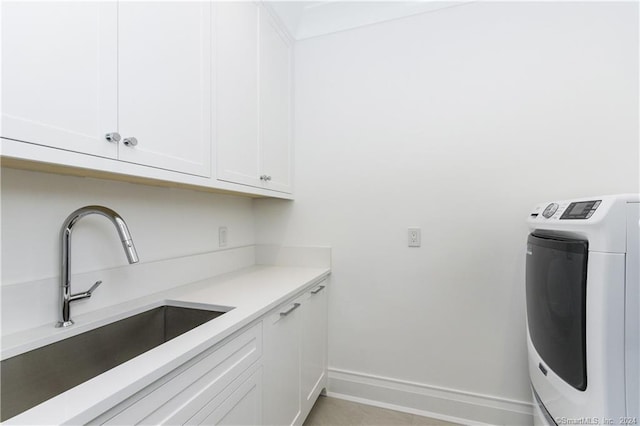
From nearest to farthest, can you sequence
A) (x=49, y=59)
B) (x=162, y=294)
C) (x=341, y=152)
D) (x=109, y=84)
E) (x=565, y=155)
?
(x=49, y=59), (x=109, y=84), (x=162, y=294), (x=565, y=155), (x=341, y=152)

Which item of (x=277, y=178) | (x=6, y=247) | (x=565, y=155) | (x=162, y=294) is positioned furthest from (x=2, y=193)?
(x=565, y=155)

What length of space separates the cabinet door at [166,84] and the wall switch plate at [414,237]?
4.01 ft

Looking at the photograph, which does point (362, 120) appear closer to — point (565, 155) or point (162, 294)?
point (565, 155)

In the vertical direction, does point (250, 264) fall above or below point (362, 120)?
below

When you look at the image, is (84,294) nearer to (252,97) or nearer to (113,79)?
(113,79)

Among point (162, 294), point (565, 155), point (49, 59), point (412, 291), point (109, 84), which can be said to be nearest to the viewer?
point (49, 59)

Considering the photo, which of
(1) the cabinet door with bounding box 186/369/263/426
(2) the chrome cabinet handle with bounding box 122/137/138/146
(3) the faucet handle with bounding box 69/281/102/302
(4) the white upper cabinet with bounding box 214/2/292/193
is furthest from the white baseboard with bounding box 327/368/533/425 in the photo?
(2) the chrome cabinet handle with bounding box 122/137/138/146

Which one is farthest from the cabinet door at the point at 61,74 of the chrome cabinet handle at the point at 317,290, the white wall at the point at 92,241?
the chrome cabinet handle at the point at 317,290

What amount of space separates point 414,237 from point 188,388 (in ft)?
4.65

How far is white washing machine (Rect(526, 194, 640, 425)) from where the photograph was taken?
0.84 m

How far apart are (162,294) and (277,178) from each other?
2.96ft

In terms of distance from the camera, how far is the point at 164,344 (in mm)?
812

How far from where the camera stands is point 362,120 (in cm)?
192

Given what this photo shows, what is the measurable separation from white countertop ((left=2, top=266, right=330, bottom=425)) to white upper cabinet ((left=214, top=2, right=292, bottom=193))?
535 millimetres
